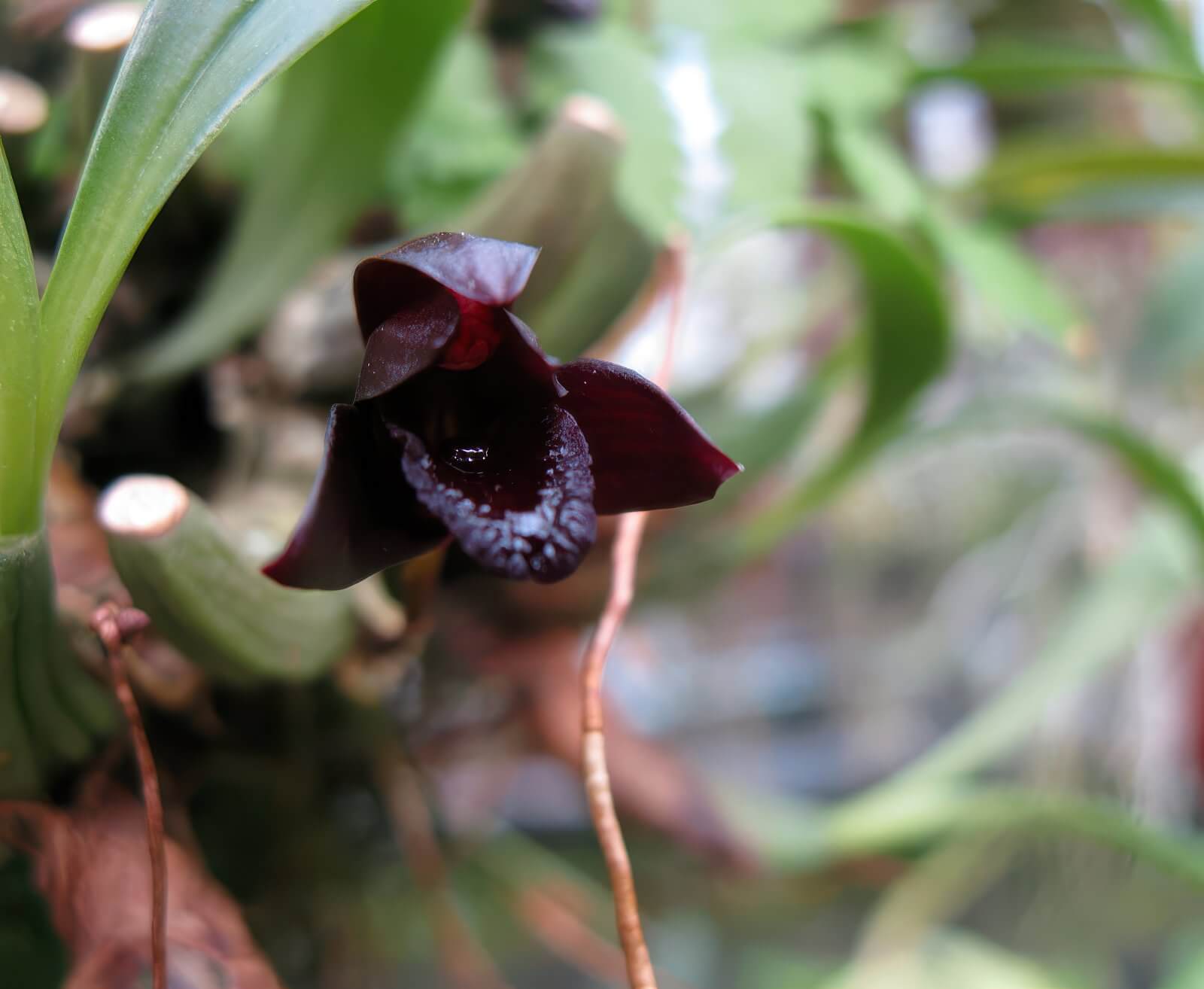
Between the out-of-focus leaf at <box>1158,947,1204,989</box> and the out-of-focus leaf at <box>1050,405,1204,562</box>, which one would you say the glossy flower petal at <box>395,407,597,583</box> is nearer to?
the out-of-focus leaf at <box>1050,405,1204,562</box>

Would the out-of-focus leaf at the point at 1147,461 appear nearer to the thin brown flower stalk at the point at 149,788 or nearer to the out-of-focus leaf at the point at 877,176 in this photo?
the out-of-focus leaf at the point at 877,176

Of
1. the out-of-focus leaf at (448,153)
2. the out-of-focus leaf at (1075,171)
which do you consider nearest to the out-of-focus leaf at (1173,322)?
the out-of-focus leaf at (1075,171)

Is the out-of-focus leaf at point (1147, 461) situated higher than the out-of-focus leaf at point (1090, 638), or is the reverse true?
the out-of-focus leaf at point (1147, 461)

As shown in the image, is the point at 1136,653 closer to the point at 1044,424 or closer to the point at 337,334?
the point at 1044,424

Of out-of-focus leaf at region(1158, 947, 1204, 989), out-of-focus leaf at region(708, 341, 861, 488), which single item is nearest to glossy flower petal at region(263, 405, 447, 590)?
out-of-focus leaf at region(708, 341, 861, 488)

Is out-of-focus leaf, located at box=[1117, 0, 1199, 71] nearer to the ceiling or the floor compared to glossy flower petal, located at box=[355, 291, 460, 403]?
nearer to the ceiling
